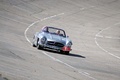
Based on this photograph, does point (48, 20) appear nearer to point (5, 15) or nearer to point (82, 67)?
point (5, 15)

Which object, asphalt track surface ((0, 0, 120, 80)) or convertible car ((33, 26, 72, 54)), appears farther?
convertible car ((33, 26, 72, 54))

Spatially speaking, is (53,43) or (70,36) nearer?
(53,43)

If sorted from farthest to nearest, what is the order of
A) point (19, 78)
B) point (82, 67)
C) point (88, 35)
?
point (88, 35)
point (82, 67)
point (19, 78)

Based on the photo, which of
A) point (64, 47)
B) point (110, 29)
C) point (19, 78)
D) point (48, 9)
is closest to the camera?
point (19, 78)

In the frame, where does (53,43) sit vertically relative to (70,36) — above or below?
below

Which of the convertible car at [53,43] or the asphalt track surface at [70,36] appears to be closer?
the asphalt track surface at [70,36]

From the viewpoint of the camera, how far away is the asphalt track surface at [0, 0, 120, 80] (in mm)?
16562

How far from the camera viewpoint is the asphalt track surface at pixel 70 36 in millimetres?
16562

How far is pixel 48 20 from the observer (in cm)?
4341

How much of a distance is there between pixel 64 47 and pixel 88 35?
14.3 m

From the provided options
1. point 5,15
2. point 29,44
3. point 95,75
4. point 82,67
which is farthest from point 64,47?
point 5,15

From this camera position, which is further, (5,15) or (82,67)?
(5,15)

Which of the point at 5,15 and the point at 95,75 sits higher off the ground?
the point at 5,15

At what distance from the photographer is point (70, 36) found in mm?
35781
